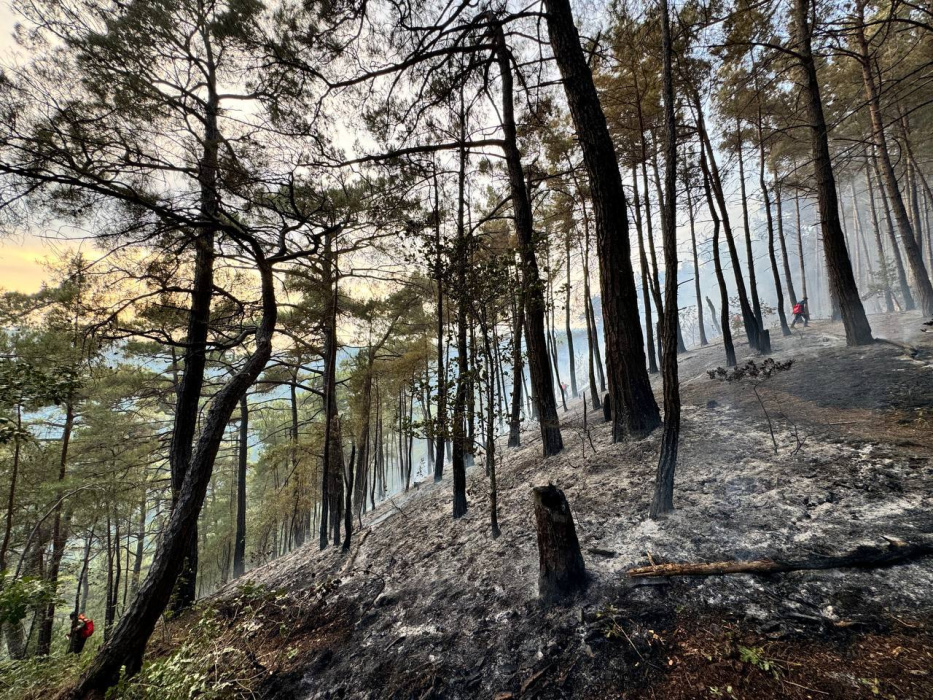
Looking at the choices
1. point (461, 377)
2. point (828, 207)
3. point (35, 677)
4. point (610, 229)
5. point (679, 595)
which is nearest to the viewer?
point (679, 595)

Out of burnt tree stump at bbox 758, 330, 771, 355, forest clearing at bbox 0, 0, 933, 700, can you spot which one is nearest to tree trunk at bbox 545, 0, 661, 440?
forest clearing at bbox 0, 0, 933, 700

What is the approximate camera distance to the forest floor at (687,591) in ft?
6.55

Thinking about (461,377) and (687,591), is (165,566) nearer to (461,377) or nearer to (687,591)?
(461,377)

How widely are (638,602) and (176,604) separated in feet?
26.0

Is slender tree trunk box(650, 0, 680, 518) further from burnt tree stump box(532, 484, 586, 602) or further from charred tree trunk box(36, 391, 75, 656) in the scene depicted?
charred tree trunk box(36, 391, 75, 656)

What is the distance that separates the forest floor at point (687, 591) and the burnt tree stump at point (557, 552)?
180 millimetres

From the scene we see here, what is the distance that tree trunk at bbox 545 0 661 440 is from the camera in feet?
15.8

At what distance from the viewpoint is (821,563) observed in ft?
8.00

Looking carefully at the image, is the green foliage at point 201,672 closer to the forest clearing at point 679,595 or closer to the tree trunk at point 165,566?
the forest clearing at point 679,595

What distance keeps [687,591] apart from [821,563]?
97cm

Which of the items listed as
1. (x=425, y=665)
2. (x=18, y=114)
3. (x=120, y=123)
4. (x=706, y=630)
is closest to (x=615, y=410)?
(x=706, y=630)

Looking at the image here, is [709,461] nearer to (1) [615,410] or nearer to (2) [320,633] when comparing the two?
(1) [615,410]

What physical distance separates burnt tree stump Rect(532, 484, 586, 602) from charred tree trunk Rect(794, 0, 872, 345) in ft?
28.4

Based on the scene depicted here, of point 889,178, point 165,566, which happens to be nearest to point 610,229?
point 165,566
